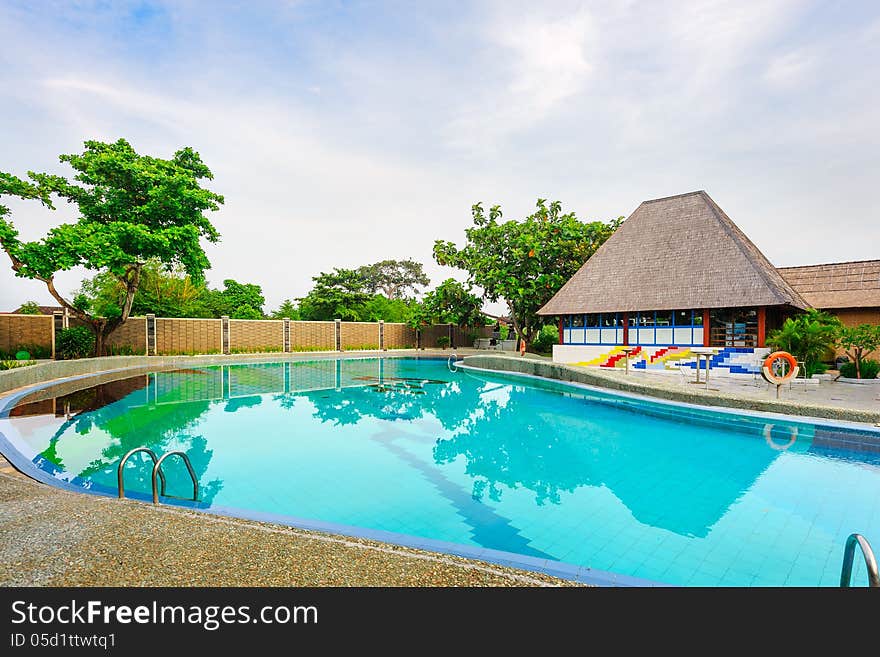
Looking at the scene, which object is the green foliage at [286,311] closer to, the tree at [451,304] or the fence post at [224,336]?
the fence post at [224,336]

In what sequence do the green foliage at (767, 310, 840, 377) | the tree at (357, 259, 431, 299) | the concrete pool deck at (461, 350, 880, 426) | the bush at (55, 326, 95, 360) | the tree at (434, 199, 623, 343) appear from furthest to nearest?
the tree at (357, 259, 431, 299)
the tree at (434, 199, 623, 343)
the bush at (55, 326, 95, 360)
the green foliage at (767, 310, 840, 377)
the concrete pool deck at (461, 350, 880, 426)

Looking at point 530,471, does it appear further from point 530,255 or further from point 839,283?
point 839,283

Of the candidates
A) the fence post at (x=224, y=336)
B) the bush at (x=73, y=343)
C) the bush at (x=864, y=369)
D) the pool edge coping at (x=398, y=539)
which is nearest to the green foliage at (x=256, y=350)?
the fence post at (x=224, y=336)

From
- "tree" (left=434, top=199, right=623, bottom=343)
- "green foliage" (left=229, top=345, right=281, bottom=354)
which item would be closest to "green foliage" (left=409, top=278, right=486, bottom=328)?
"tree" (left=434, top=199, right=623, bottom=343)

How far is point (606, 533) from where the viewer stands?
14.4 ft

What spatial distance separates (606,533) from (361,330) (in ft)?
89.2

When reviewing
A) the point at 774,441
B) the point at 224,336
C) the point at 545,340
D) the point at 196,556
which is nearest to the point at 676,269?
the point at 774,441

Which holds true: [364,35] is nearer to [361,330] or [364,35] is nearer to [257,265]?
[361,330]

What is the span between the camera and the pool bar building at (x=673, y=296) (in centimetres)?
1577

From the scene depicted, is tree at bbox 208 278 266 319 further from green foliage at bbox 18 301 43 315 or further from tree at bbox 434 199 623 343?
tree at bbox 434 199 623 343

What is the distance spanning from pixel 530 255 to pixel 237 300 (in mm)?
26071

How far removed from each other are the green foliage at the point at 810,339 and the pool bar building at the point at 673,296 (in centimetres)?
131

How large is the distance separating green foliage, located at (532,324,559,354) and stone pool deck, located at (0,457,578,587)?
85.5 ft

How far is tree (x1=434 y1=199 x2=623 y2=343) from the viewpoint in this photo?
24922 mm
